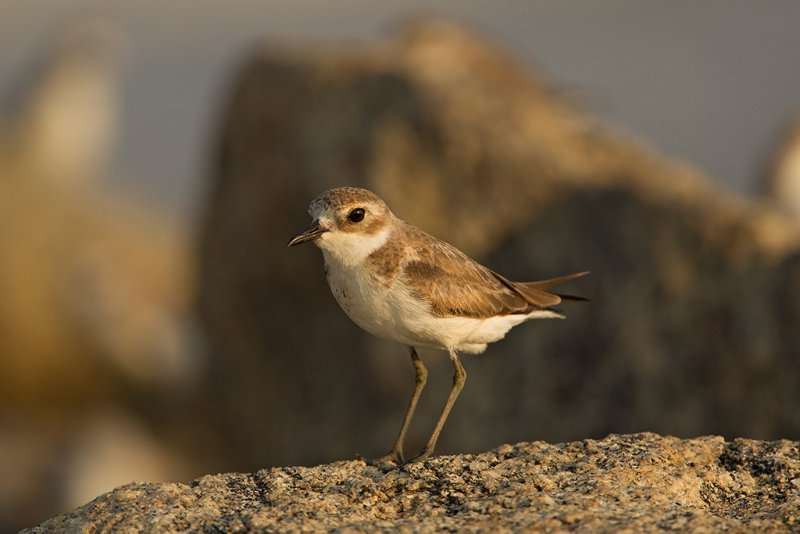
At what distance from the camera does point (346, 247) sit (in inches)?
231

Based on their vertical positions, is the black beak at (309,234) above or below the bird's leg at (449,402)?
above

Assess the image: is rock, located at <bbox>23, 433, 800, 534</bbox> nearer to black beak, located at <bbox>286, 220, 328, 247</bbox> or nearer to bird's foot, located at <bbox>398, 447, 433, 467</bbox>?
bird's foot, located at <bbox>398, 447, 433, 467</bbox>

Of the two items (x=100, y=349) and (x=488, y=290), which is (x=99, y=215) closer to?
(x=100, y=349)

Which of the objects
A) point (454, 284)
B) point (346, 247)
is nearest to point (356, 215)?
point (346, 247)

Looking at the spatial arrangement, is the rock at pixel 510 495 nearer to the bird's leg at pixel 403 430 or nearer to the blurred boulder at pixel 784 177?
the bird's leg at pixel 403 430

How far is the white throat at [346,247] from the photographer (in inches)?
229

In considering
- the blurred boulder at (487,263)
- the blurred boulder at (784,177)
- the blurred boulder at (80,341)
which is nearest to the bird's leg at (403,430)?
the blurred boulder at (487,263)

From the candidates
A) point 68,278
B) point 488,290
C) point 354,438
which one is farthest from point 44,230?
point 488,290

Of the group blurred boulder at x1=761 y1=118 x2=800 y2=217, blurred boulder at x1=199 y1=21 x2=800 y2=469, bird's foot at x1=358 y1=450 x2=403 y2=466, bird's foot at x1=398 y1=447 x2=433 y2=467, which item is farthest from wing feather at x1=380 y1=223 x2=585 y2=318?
blurred boulder at x1=761 y1=118 x2=800 y2=217

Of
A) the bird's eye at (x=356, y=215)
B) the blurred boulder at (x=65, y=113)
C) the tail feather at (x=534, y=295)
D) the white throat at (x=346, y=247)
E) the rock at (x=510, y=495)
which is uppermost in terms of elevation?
the blurred boulder at (x=65, y=113)

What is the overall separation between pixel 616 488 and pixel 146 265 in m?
20.6

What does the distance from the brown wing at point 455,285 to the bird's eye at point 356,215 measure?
0.36m

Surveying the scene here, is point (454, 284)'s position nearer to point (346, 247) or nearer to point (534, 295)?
point (346, 247)

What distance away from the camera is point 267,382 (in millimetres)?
14344
